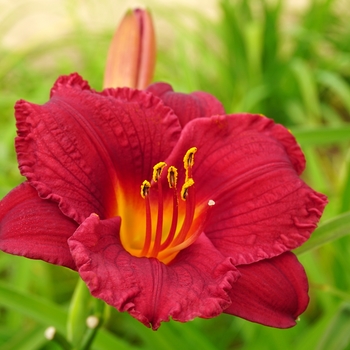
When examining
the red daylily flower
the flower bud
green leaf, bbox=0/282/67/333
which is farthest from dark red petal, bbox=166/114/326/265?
green leaf, bbox=0/282/67/333

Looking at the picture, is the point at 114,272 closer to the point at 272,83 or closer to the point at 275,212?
the point at 275,212

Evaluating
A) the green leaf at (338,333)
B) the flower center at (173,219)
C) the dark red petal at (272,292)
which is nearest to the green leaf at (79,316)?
the flower center at (173,219)

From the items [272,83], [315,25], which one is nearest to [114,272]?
[272,83]

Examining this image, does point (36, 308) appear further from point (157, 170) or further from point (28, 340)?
point (157, 170)

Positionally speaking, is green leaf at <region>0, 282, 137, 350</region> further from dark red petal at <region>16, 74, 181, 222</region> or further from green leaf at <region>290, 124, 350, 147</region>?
green leaf at <region>290, 124, 350, 147</region>

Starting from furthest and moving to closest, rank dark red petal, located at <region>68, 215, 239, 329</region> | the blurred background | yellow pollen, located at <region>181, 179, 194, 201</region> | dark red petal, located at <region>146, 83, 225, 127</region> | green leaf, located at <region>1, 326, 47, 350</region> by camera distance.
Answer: the blurred background < green leaf, located at <region>1, 326, 47, 350</region> < dark red petal, located at <region>146, 83, 225, 127</region> < yellow pollen, located at <region>181, 179, 194, 201</region> < dark red petal, located at <region>68, 215, 239, 329</region>

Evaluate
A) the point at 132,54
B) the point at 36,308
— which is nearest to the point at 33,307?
the point at 36,308

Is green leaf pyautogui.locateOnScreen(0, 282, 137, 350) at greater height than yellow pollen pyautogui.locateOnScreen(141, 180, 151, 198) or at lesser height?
lesser
